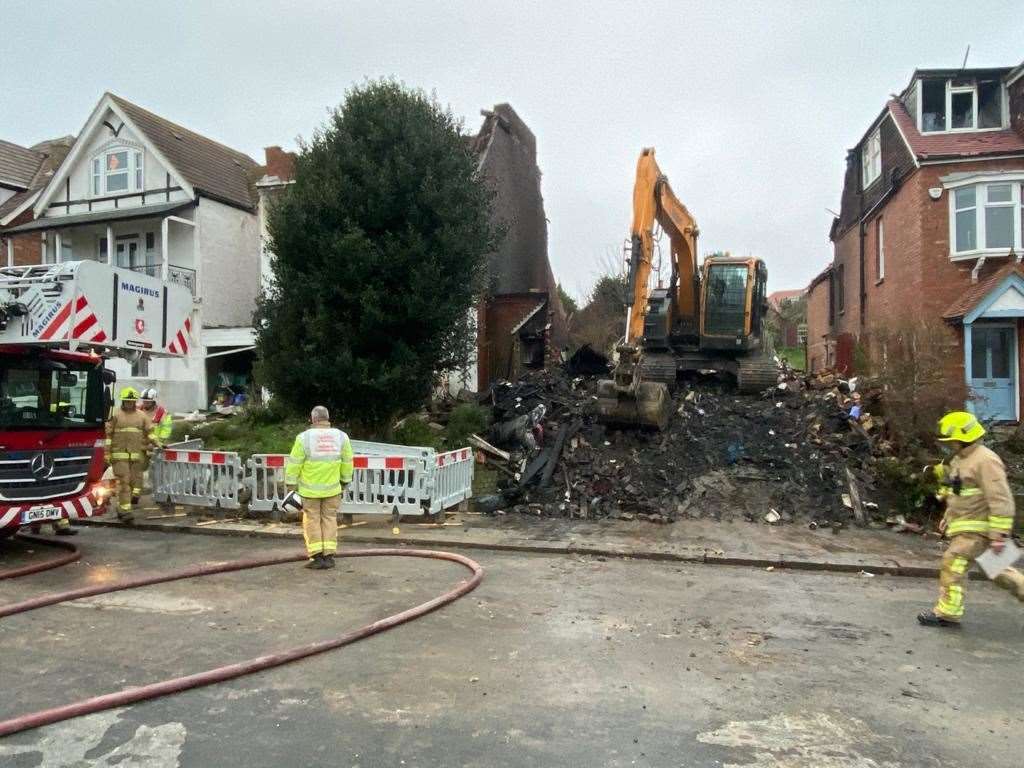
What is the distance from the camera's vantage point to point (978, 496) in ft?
19.5

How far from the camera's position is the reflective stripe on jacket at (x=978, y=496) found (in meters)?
5.80

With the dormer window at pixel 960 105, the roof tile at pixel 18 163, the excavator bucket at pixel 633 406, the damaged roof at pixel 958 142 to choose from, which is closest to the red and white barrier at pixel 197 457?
the excavator bucket at pixel 633 406

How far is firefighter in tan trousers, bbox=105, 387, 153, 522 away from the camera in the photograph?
1049cm

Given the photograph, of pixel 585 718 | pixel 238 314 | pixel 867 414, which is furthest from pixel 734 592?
pixel 238 314

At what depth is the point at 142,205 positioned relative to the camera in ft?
75.2

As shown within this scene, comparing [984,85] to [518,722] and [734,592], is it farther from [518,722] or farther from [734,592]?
[518,722]

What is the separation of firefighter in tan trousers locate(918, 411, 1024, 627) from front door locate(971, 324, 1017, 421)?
12943mm

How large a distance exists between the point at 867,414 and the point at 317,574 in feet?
33.8

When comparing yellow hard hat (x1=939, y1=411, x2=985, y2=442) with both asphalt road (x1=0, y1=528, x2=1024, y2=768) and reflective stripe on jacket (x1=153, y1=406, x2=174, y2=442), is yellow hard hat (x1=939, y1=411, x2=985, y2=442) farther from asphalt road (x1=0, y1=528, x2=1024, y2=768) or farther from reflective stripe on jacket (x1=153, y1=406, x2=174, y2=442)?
reflective stripe on jacket (x1=153, y1=406, x2=174, y2=442)

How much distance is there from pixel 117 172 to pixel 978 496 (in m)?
25.1

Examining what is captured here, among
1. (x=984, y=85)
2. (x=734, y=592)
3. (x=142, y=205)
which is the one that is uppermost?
(x=984, y=85)

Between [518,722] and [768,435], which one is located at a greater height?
[768,435]

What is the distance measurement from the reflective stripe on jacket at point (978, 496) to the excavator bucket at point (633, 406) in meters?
6.14

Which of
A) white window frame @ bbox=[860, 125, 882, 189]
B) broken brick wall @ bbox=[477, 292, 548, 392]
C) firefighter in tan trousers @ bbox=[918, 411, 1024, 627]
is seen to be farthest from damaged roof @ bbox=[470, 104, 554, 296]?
firefighter in tan trousers @ bbox=[918, 411, 1024, 627]
